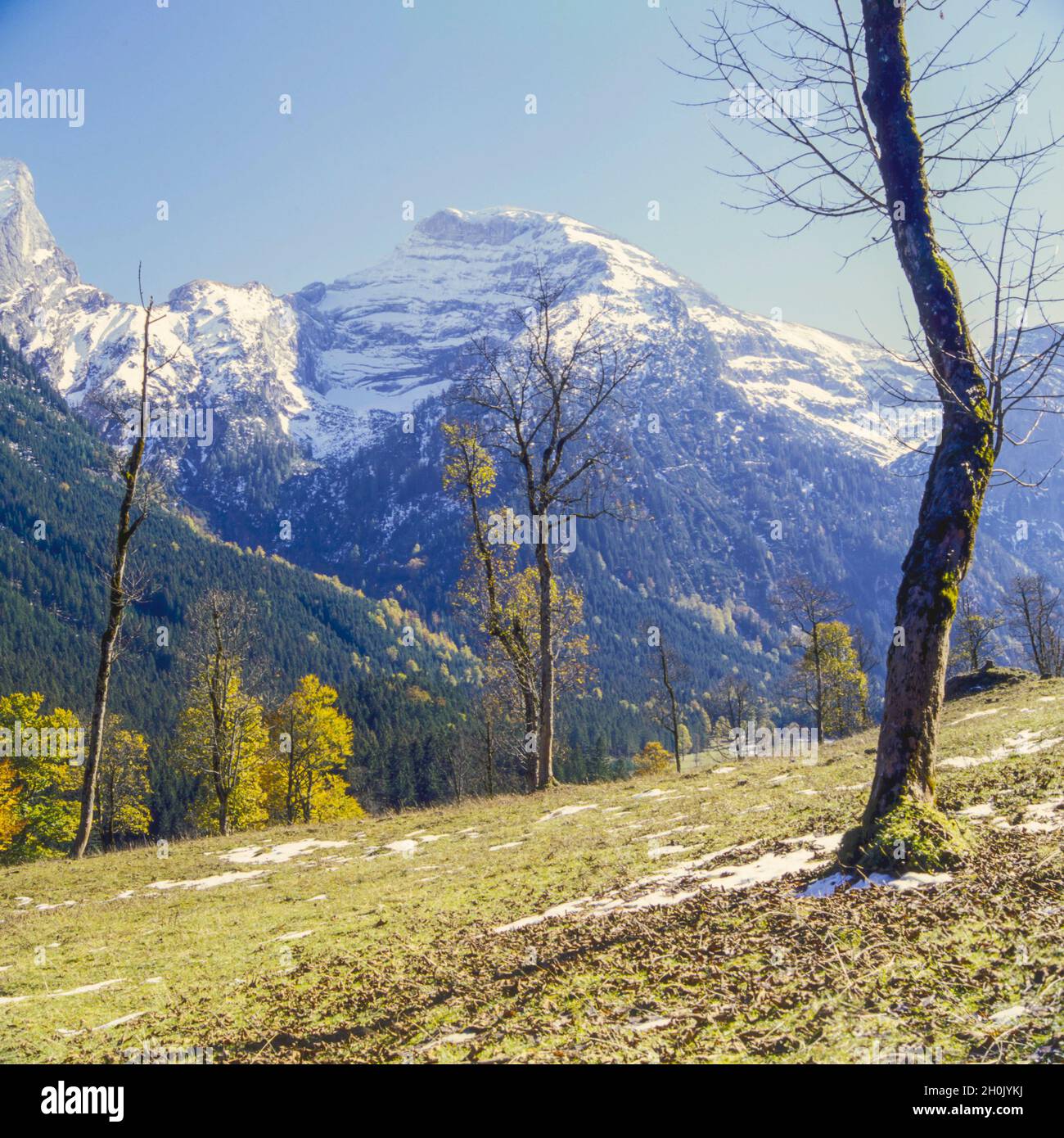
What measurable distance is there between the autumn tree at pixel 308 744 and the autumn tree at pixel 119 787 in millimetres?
10283

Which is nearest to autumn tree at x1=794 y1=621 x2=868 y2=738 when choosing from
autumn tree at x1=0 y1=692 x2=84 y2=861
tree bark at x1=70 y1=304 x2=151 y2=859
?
tree bark at x1=70 y1=304 x2=151 y2=859

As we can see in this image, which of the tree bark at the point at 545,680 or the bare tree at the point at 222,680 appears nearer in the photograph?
the tree bark at the point at 545,680

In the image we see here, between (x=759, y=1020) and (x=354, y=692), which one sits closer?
(x=759, y=1020)

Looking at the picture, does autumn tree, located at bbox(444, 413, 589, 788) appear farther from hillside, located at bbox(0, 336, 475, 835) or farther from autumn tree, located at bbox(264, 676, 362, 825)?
hillside, located at bbox(0, 336, 475, 835)

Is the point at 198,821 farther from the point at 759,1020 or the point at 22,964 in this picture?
the point at 759,1020

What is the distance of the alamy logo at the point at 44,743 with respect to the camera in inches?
1966

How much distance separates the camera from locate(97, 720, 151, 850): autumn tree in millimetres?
53125

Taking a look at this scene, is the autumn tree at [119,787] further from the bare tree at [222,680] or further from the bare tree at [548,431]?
the bare tree at [548,431]

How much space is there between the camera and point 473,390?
2459cm

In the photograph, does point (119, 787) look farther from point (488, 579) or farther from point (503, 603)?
point (488, 579)

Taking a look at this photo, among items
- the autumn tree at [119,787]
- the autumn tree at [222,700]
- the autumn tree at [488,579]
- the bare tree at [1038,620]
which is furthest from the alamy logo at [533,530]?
the bare tree at [1038,620]

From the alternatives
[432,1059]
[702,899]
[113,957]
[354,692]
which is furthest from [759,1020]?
[354,692]
